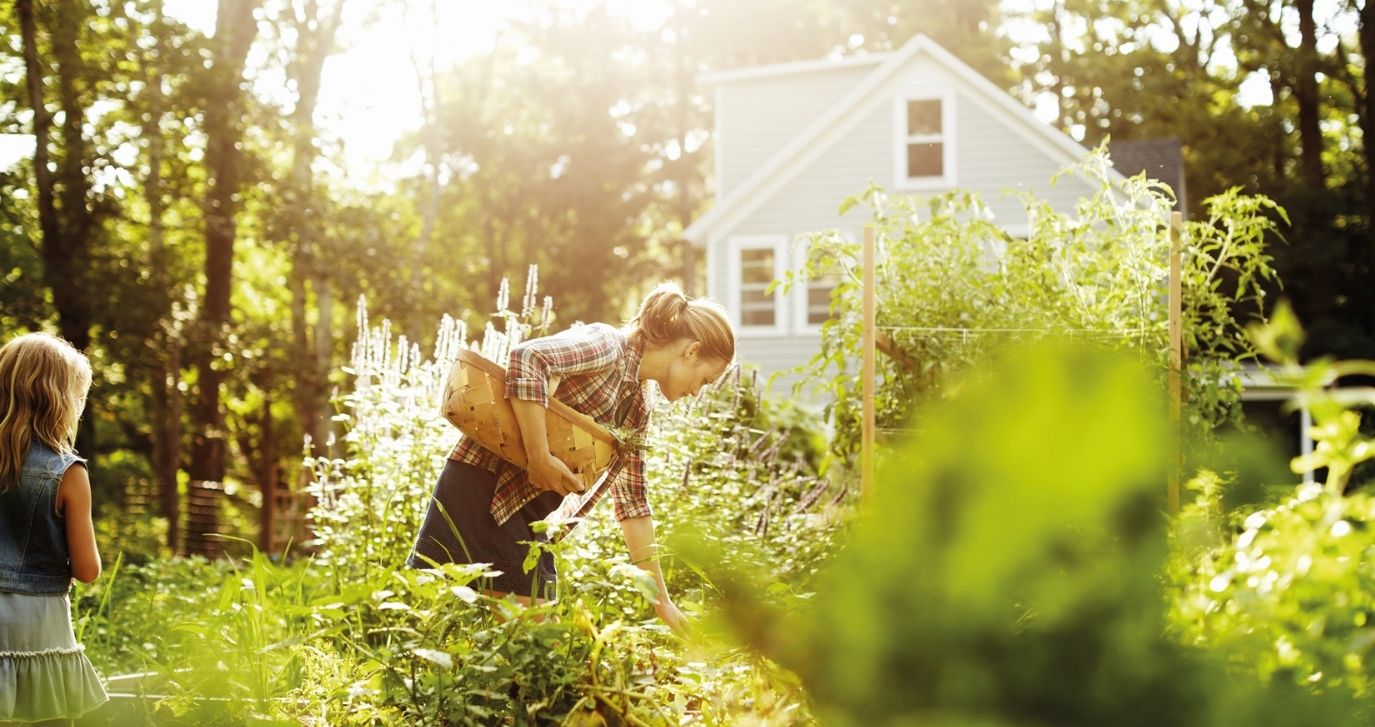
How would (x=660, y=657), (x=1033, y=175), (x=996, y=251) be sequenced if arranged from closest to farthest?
1. (x=660, y=657)
2. (x=996, y=251)
3. (x=1033, y=175)

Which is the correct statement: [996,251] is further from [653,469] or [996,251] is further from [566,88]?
[566,88]

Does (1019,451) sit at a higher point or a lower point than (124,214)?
lower

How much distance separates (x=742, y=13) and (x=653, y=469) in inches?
991

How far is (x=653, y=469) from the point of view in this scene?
4730 mm

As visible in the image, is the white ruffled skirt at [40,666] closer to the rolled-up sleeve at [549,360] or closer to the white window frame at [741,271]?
the rolled-up sleeve at [549,360]

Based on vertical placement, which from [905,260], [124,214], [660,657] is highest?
[124,214]

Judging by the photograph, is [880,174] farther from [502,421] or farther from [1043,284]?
[502,421]

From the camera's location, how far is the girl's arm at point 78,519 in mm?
2982

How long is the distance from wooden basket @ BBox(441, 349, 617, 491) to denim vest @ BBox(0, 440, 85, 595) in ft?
3.13

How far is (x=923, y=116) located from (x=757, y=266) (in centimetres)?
349

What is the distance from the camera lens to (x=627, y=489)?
3150 mm

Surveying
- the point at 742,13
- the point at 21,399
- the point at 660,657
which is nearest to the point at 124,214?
the point at 21,399

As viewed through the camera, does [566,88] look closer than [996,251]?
No

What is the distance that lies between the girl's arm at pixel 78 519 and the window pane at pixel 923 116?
16328 millimetres
